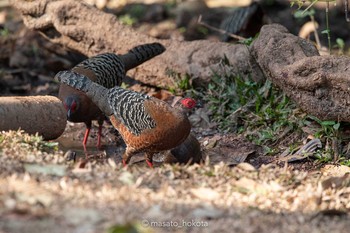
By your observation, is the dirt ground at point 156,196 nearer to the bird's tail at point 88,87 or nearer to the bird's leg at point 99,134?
the bird's tail at point 88,87

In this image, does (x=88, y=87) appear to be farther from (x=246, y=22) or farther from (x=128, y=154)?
(x=246, y=22)

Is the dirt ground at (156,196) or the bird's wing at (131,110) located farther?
the bird's wing at (131,110)

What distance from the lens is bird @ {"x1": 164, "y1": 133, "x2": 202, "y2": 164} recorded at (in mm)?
7148

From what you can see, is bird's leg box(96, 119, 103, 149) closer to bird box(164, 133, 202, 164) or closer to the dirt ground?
bird box(164, 133, 202, 164)

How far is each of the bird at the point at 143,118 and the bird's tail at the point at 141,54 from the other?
146 cm

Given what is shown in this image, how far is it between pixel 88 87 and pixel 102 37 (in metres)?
2.21

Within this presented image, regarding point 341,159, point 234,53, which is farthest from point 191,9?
point 341,159

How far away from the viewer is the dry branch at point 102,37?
927 centimetres

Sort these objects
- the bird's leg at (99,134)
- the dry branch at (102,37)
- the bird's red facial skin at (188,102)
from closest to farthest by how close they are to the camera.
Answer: the bird's red facial skin at (188,102) → the bird's leg at (99,134) → the dry branch at (102,37)

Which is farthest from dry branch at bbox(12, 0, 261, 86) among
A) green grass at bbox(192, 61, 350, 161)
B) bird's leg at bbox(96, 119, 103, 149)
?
bird's leg at bbox(96, 119, 103, 149)

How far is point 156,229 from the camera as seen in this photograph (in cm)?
424

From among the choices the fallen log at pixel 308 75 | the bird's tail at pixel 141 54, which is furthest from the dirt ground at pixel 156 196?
the bird's tail at pixel 141 54

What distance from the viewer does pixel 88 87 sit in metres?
7.62

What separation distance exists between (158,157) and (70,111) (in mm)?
1079
